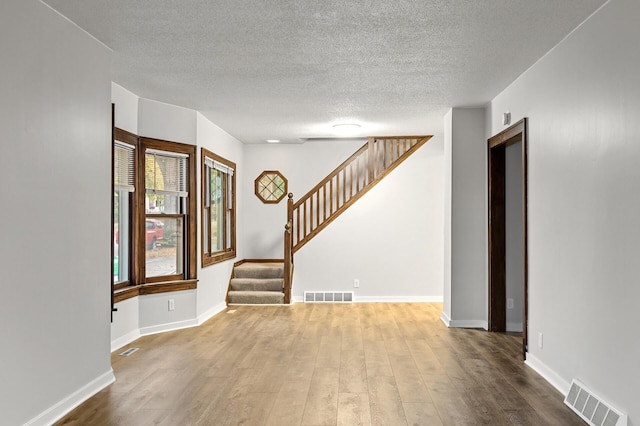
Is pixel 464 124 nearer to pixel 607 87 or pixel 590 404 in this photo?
pixel 607 87

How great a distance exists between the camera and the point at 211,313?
7414mm

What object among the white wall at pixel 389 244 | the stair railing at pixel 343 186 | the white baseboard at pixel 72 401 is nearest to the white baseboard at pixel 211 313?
the stair railing at pixel 343 186

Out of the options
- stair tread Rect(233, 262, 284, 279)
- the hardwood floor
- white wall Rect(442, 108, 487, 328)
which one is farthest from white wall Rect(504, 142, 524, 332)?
stair tread Rect(233, 262, 284, 279)

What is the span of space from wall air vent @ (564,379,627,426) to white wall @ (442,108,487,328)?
2796 mm

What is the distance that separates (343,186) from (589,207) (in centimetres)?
576

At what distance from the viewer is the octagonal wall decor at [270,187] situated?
9.59 m

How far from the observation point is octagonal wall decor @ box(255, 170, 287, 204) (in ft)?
31.4

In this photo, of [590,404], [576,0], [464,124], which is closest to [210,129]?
[464,124]

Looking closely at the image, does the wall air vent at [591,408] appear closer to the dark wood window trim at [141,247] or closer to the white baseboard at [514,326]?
the white baseboard at [514,326]

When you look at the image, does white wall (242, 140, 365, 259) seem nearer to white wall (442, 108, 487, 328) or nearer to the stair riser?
the stair riser

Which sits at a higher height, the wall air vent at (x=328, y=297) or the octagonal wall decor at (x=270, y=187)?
the octagonal wall decor at (x=270, y=187)

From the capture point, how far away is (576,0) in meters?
3.32

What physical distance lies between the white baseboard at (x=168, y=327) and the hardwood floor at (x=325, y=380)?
0.16 meters

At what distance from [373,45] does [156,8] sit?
1.69m
